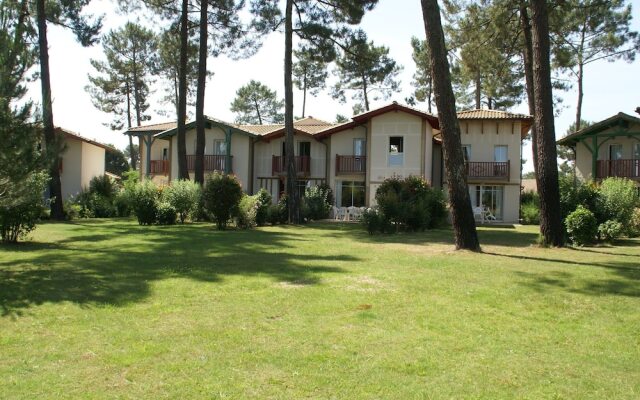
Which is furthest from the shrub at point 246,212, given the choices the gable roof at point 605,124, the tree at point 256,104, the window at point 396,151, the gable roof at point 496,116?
the tree at point 256,104

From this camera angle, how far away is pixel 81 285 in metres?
8.17

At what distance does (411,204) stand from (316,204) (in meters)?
7.38

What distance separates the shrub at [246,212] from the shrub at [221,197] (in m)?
0.23

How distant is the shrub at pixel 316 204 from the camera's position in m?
26.2

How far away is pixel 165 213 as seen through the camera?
21.5m

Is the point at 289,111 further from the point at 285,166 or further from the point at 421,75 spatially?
the point at 421,75

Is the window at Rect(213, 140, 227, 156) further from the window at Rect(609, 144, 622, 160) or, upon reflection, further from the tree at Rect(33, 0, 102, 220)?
the window at Rect(609, 144, 622, 160)

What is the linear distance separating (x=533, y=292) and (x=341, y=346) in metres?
3.80

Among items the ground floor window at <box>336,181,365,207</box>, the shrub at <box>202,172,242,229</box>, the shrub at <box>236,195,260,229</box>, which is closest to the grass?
the shrub at <box>202,172,242,229</box>

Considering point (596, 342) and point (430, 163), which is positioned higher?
point (430, 163)

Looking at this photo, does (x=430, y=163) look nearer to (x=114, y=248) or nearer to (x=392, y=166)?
(x=392, y=166)

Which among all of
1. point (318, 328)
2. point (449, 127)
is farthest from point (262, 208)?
point (318, 328)

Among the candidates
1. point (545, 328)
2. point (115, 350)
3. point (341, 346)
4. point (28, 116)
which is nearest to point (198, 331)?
point (115, 350)

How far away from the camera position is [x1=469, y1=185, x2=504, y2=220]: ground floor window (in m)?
30.0
